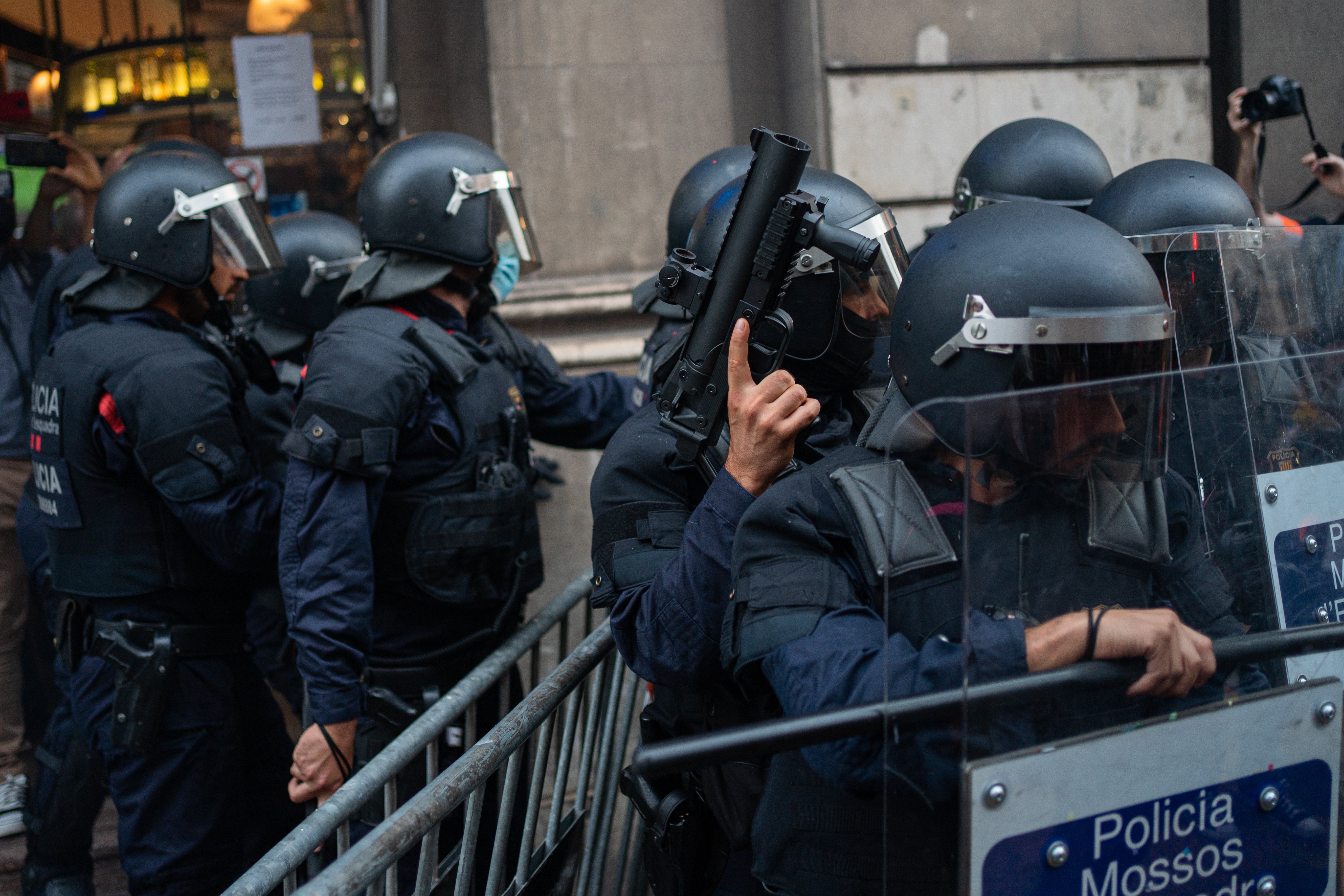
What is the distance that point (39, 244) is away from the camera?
4.57 meters

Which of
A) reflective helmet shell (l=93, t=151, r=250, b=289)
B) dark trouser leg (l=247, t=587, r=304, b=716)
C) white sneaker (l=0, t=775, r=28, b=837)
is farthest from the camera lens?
dark trouser leg (l=247, t=587, r=304, b=716)

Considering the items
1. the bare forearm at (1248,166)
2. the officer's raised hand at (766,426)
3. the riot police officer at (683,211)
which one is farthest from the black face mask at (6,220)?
the bare forearm at (1248,166)

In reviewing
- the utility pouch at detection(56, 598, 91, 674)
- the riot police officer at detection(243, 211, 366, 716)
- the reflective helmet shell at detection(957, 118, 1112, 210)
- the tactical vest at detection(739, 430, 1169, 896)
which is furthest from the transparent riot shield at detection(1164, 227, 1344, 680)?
the riot police officer at detection(243, 211, 366, 716)

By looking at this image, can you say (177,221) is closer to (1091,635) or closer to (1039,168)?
(1039,168)

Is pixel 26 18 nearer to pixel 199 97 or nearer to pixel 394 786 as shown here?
pixel 199 97

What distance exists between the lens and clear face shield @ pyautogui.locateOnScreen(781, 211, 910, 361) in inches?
81.2

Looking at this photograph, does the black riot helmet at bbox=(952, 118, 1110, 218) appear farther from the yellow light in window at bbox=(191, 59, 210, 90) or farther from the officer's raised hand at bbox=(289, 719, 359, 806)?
the yellow light in window at bbox=(191, 59, 210, 90)

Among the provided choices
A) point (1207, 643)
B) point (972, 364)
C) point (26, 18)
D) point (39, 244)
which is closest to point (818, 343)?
point (972, 364)

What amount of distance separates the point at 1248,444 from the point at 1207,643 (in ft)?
1.22

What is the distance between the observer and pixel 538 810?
235cm

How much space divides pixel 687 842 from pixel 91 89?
487cm

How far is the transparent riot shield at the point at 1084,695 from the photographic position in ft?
3.88

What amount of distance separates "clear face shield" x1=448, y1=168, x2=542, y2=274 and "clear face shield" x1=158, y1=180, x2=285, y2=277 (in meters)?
0.65

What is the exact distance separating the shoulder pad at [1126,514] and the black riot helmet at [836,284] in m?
0.78
